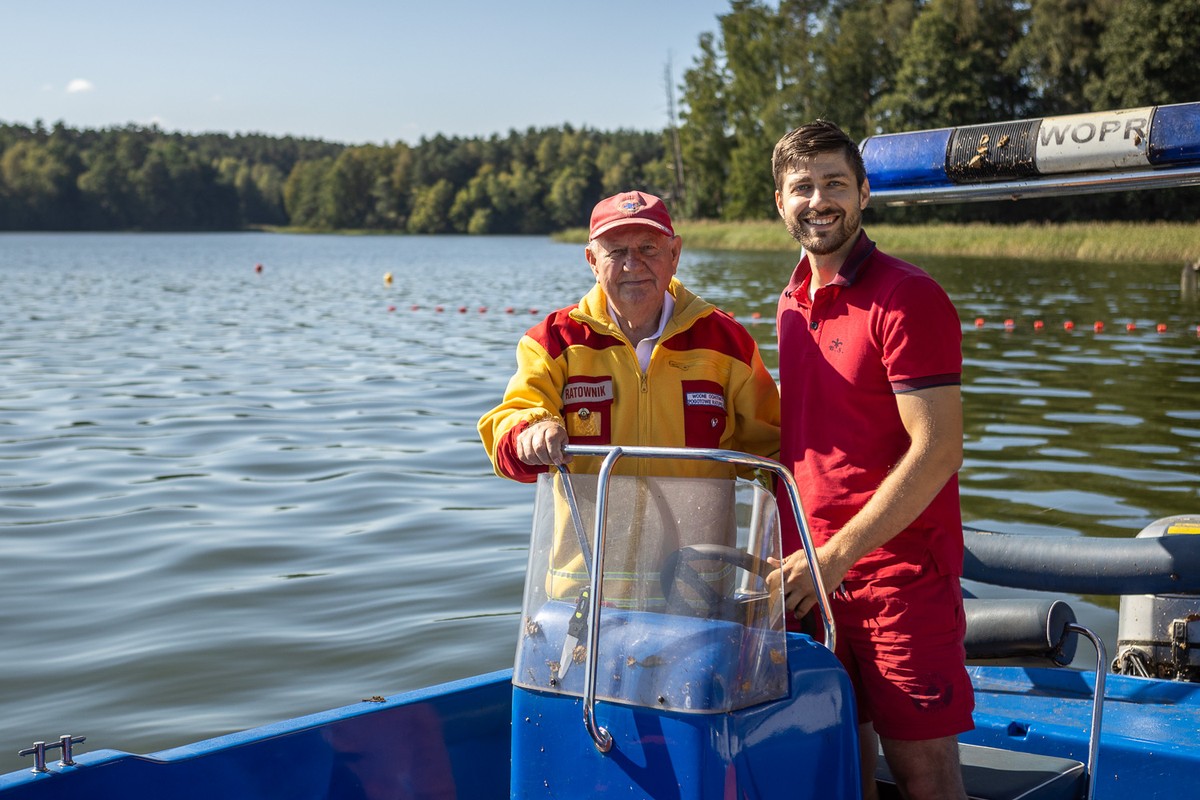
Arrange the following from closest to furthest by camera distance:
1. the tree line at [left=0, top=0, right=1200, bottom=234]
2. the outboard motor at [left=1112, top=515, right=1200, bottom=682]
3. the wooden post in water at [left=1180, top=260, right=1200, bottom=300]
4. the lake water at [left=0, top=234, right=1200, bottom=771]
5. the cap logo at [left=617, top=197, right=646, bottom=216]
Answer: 1. the cap logo at [left=617, top=197, right=646, bottom=216]
2. the outboard motor at [left=1112, top=515, right=1200, bottom=682]
3. the lake water at [left=0, top=234, right=1200, bottom=771]
4. the wooden post in water at [left=1180, top=260, right=1200, bottom=300]
5. the tree line at [left=0, top=0, right=1200, bottom=234]

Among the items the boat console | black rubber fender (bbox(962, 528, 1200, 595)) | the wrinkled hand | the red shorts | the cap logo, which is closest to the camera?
the boat console

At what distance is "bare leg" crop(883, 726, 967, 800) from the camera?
9.57 ft

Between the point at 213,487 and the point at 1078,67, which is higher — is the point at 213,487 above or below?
below

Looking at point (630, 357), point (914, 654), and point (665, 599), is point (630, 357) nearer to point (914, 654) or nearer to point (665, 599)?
point (665, 599)

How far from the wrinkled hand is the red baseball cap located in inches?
22.3

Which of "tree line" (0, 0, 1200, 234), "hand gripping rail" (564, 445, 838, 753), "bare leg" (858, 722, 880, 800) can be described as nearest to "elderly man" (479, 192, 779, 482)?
"hand gripping rail" (564, 445, 838, 753)

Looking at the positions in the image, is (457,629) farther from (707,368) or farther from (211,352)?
(211,352)

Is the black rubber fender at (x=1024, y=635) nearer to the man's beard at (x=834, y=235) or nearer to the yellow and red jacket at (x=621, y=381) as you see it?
the yellow and red jacket at (x=621, y=381)

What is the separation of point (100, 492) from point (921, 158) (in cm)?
771

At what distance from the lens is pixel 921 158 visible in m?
4.06

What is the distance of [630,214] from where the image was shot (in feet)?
10.5

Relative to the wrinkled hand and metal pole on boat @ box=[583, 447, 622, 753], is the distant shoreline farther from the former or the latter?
metal pole on boat @ box=[583, 447, 622, 753]

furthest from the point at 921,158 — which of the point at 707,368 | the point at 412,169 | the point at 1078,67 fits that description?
the point at 412,169

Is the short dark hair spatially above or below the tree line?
below
